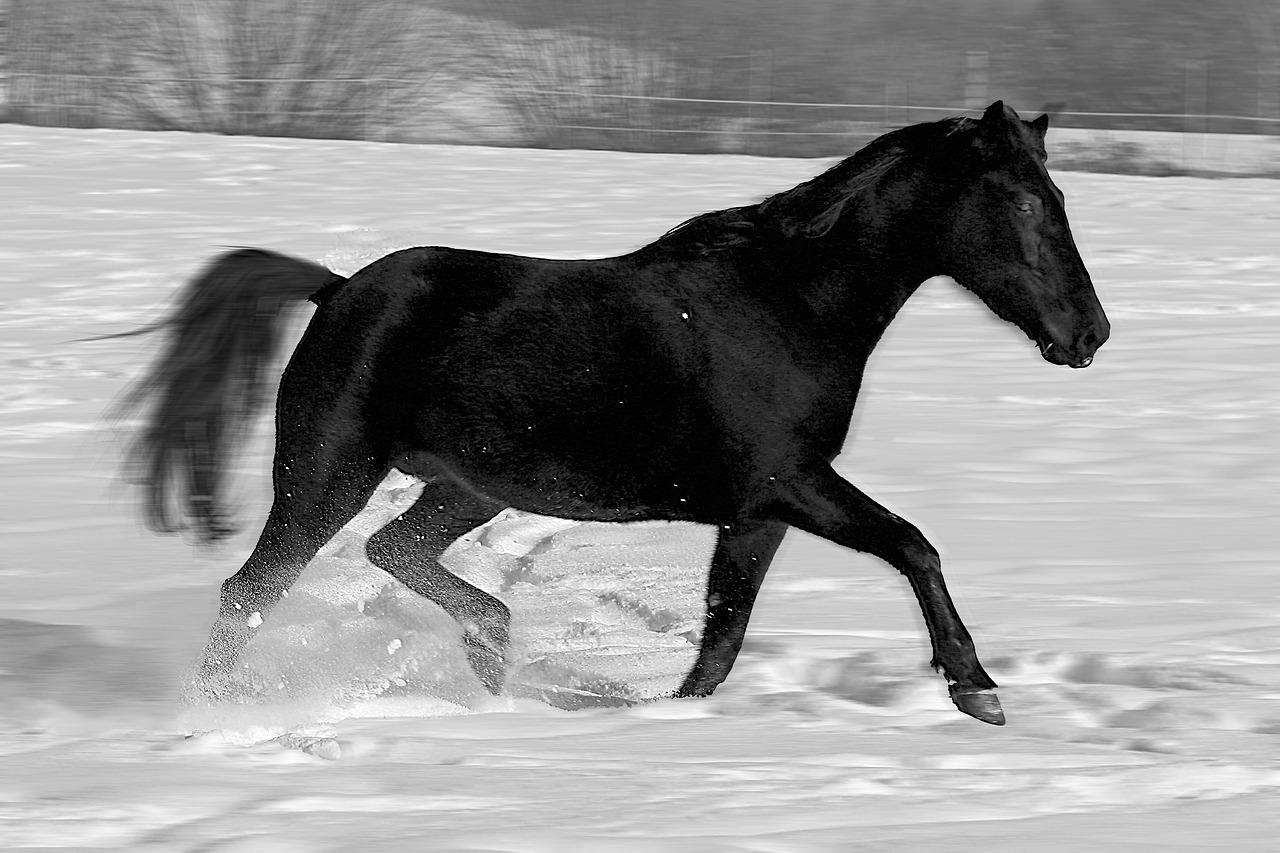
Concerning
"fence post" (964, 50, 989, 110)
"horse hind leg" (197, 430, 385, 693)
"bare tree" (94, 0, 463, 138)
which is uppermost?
"horse hind leg" (197, 430, 385, 693)

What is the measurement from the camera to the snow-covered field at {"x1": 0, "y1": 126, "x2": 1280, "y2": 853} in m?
2.86

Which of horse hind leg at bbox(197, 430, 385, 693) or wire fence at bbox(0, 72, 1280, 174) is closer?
horse hind leg at bbox(197, 430, 385, 693)

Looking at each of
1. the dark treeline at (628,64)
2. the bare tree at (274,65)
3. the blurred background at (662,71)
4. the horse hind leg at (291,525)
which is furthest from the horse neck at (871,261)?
the bare tree at (274,65)

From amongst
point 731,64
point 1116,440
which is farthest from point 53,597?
point 731,64

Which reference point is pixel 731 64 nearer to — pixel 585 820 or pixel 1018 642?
pixel 1018 642

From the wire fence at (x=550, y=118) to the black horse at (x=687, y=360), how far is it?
13.5 meters

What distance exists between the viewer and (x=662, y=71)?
21.2 metres

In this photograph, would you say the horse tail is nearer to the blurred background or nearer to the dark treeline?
the blurred background

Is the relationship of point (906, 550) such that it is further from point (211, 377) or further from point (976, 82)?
point (976, 82)

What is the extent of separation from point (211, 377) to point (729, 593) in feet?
3.70

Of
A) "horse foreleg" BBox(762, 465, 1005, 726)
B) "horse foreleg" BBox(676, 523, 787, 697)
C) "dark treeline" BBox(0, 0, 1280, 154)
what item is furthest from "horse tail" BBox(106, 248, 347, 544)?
"dark treeline" BBox(0, 0, 1280, 154)

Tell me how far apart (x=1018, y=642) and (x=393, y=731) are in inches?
59.1

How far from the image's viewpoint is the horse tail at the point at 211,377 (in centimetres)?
372

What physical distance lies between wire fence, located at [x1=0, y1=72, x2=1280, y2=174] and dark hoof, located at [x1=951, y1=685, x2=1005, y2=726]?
13.7 m
